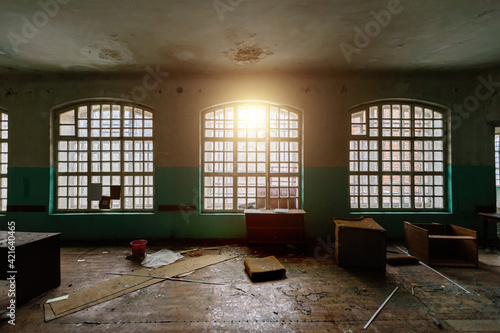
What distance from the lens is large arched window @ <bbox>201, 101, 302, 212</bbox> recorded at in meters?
5.69

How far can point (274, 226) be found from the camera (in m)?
5.12

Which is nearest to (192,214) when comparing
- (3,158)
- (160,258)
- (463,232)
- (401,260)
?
(160,258)

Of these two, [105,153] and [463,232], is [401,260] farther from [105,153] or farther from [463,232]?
[105,153]

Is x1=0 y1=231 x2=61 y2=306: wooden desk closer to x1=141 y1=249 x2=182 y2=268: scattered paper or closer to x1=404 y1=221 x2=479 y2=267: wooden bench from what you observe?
x1=141 y1=249 x2=182 y2=268: scattered paper

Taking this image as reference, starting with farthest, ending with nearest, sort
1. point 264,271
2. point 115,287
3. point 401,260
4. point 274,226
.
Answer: point 274,226
point 401,260
point 264,271
point 115,287

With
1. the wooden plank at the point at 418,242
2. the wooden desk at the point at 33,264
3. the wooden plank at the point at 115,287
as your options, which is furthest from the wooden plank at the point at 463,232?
the wooden desk at the point at 33,264

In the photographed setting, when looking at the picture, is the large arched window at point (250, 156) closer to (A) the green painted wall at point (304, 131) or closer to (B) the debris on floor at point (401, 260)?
(A) the green painted wall at point (304, 131)

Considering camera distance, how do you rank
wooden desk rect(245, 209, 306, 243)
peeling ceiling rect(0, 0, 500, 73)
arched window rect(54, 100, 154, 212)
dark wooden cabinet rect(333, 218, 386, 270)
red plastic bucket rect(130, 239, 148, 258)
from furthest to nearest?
arched window rect(54, 100, 154, 212) → wooden desk rect(245, 209, 306, 243) → red plastic bucket rect(130, 239, 148, 258) → dark wooden cabinet rect(333, 218, 386, 270) → peeling ceiling rect(0, 0, 500, 73)

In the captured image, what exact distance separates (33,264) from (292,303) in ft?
11.0

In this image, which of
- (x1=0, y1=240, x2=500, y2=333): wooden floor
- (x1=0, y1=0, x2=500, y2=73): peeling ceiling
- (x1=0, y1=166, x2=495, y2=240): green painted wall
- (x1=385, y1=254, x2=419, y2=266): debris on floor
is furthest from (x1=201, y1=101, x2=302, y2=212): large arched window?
(x1=385, y1=254, x2=419, y2=266): debris on floor

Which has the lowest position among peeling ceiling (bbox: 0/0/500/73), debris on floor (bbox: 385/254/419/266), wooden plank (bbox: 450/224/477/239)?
debris on floor (bbox: 385/254/419/266)

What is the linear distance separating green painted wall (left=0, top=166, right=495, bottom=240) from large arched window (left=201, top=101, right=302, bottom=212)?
37 cm

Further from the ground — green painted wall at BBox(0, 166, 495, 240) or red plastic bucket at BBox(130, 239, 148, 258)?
green painted wall at BBox(0, 166, 495, 240)

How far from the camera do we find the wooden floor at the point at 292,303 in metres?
2.54
